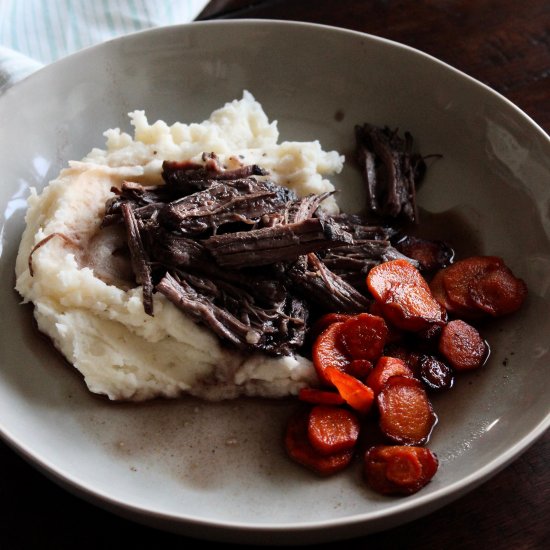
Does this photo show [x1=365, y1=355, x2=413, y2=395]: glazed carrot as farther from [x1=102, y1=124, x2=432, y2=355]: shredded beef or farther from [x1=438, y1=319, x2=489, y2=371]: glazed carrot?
[x1=102, y1=124, x2=432, y2=355]: shredded beef

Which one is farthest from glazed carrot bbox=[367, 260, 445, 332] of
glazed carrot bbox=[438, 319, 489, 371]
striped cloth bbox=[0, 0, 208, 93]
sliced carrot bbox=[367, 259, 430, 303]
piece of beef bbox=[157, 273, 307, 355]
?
striped cloth bbox=[0, 0, 208, 93]

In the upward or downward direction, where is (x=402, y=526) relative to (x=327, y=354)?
downward

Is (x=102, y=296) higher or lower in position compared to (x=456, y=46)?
lower

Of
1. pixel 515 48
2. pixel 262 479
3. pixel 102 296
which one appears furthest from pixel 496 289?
pixel 515 48

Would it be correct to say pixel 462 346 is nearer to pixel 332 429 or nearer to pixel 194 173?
pixel 332 429

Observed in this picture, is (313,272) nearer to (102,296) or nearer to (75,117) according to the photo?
(102,296)

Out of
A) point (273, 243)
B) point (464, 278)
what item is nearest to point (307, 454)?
point (273, 243)

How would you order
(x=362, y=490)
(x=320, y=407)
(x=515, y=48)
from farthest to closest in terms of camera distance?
(x=515, y=48) < (x=320, y=407) < (x=362, y=490)

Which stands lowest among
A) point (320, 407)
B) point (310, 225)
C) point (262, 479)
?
point (262, 479)
